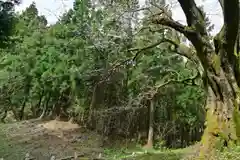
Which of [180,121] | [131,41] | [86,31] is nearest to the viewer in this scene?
[131,41]

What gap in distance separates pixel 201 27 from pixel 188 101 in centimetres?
1651

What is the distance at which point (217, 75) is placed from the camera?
26.3 feet

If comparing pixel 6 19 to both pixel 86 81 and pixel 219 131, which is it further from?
pixel 86 81

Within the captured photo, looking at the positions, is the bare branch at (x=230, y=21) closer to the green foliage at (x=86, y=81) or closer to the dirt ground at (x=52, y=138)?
the dirt ground at (x=52, y=138)

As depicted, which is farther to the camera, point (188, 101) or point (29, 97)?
point (29, 97)

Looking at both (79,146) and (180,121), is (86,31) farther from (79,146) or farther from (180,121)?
(180,121)

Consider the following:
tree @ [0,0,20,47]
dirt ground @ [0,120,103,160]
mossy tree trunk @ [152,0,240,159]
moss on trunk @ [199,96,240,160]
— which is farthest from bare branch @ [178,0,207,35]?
dirt ground @ [0,120,103,160]

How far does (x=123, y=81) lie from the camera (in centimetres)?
2306

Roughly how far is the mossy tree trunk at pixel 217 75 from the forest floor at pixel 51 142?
9667 mm

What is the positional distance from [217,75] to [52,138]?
16029mm

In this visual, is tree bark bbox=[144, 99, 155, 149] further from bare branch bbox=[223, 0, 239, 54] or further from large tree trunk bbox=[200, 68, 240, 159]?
bare branch bbox=[223, 0, 239, 54]

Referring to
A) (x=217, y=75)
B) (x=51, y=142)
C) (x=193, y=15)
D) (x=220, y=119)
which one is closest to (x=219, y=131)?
(x=220, y=119)

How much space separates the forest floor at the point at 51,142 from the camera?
1811cm

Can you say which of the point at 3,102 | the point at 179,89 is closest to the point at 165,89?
the point at 179,89
